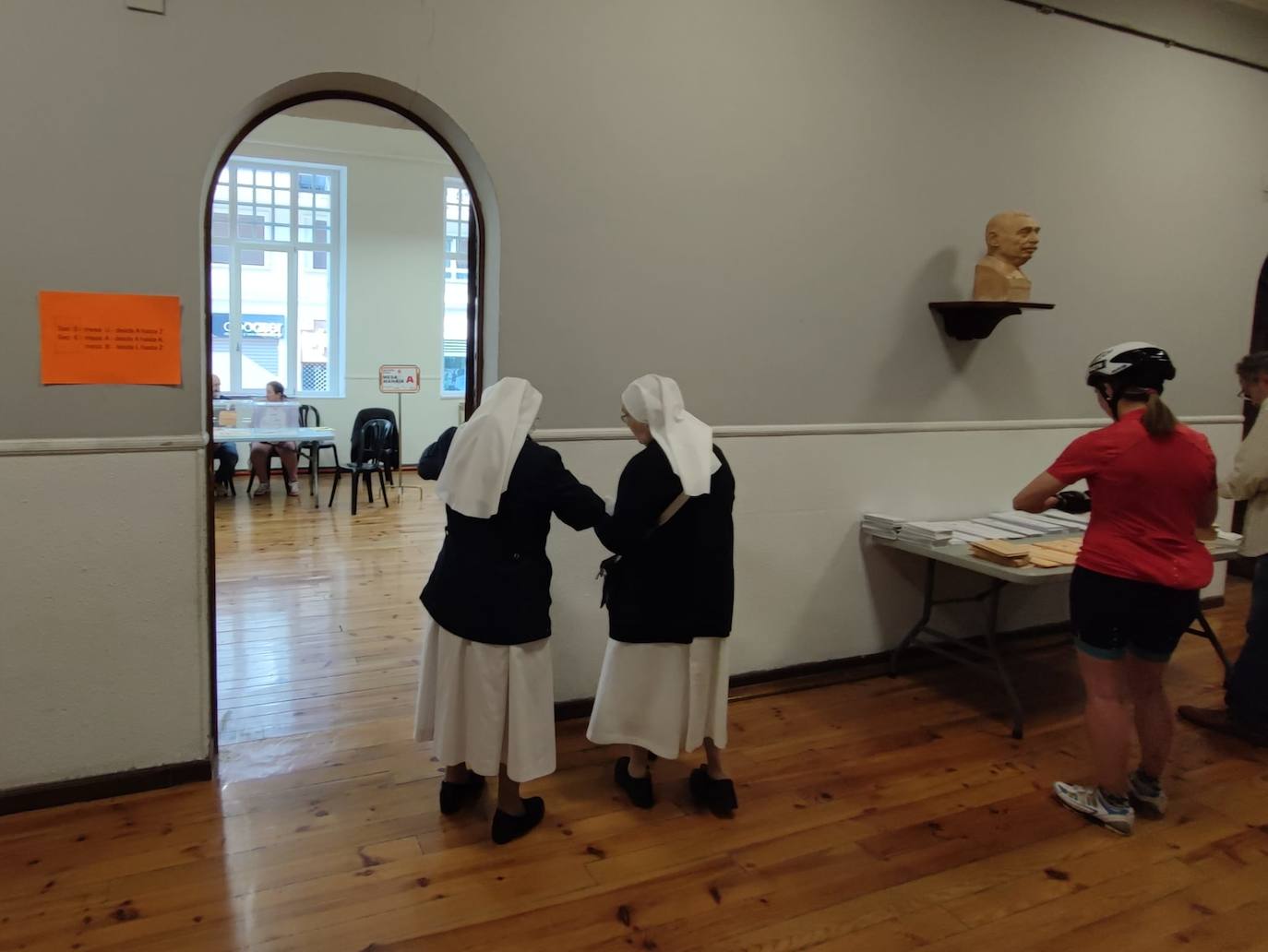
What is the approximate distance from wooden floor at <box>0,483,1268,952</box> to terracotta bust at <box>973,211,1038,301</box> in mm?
1818

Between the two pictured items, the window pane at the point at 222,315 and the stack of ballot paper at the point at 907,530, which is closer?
the stack of ballot paper at the point at 907,530

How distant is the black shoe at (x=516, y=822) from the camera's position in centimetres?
248

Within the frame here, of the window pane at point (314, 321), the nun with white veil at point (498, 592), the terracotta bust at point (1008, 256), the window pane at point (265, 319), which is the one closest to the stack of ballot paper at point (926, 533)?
the terracotta bust at point (1008, 256)

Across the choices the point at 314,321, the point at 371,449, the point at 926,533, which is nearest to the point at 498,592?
the point at 926,533

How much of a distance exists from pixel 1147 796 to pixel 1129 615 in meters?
0.70

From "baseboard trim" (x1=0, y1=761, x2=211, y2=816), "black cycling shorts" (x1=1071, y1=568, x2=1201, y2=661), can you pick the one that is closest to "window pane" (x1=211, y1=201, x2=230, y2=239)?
"baseboard trim" (x1=0, y1=761, x2=211, y2=816)

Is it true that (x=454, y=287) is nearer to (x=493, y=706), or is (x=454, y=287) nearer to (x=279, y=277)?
(x=279, y=277)

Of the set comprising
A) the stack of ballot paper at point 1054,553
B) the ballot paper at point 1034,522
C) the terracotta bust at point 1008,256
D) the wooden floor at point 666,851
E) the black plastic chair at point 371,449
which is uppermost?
the terracotta bust at point 1008,256

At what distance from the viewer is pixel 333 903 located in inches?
86.4

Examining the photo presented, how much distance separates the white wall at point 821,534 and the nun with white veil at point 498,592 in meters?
0.81

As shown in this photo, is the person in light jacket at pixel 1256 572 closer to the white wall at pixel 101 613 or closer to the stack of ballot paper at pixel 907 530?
the stack of ballot paper at pixel 907 530

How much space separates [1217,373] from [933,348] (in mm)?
2113

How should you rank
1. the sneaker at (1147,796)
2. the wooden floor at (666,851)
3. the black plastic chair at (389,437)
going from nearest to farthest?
the wooden floor at (666,851), the sneaker at (1147,796), the black plastic chair at (389,437)

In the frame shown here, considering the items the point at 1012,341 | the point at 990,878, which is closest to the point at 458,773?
the point at 990,878
